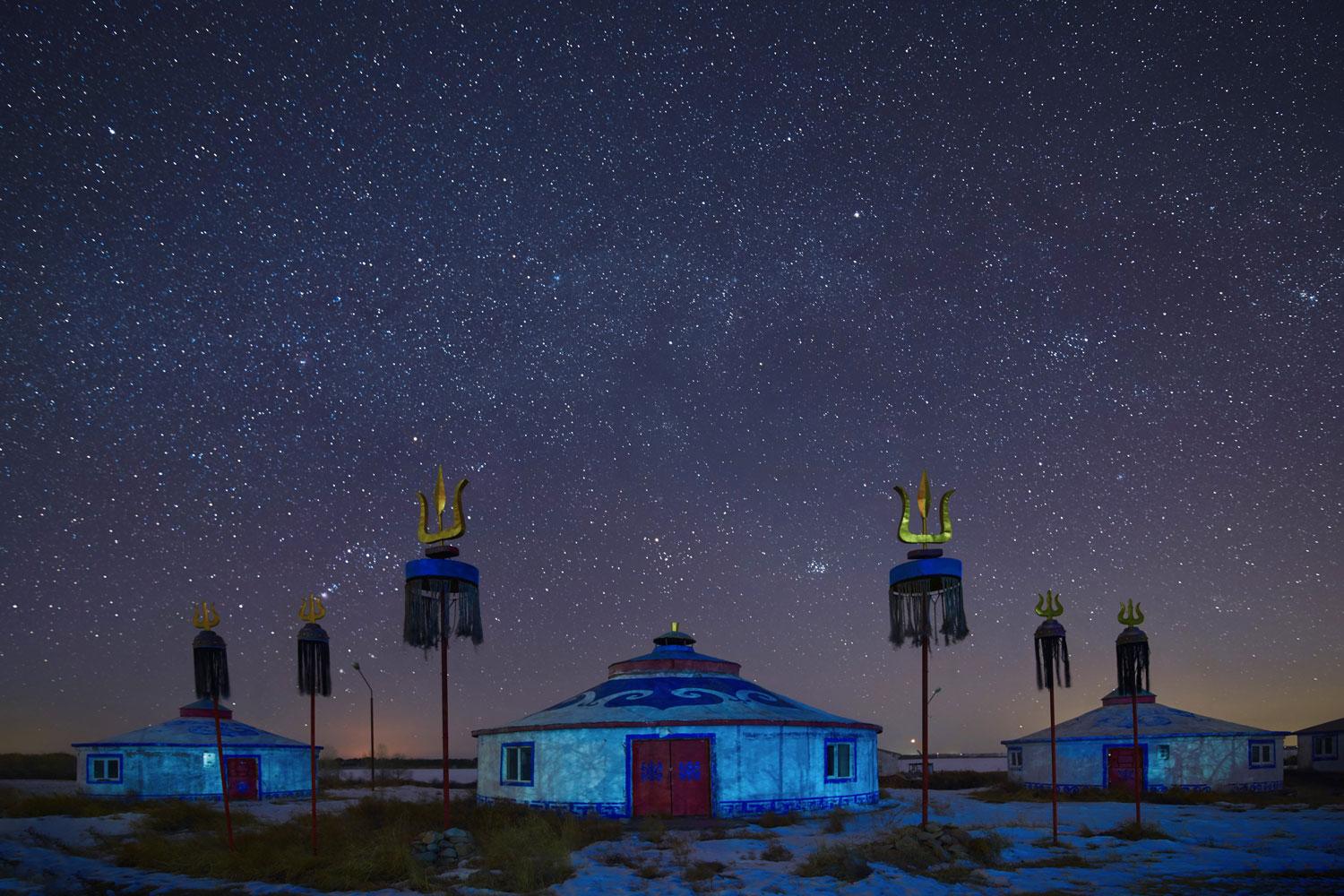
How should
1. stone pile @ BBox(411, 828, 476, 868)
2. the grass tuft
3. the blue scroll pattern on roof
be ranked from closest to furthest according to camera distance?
the grass tuft → stone pile @ BBox(411, 828, 476, 868) → the blue scroll pattern on roof

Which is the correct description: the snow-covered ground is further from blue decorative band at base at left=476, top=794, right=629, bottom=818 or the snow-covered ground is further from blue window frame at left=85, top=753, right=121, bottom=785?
blue window frame at left=85, top=753, right=121, bottom=785

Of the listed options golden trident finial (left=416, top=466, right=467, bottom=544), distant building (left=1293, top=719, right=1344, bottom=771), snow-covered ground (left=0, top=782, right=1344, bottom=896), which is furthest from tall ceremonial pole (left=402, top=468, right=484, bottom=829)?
distant building (left=1293, top=719, right=1344, bottom=771)

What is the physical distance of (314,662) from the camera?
1658cm

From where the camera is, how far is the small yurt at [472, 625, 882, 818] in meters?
22.1

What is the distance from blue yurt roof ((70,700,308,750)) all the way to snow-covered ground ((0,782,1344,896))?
27.8ft

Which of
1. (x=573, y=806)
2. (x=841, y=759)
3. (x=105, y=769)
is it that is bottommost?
(x=105, y=769)

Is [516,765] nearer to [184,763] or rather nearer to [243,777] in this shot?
[243,777]

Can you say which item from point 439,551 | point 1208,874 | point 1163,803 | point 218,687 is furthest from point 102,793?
point 1163,803

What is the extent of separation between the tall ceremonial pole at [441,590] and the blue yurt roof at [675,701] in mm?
7769

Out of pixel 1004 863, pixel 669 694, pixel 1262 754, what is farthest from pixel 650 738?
pixel 1262 754

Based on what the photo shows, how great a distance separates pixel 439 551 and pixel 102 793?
83.2ft

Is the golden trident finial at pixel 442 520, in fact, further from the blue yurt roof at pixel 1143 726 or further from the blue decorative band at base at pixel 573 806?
the blue yurt roof at pixel 1143 726

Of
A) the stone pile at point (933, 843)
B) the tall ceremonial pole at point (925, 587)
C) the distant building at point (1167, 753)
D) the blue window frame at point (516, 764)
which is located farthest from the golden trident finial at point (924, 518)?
the distant building at point (1167, 753)

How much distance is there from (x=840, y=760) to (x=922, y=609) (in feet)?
35.1
